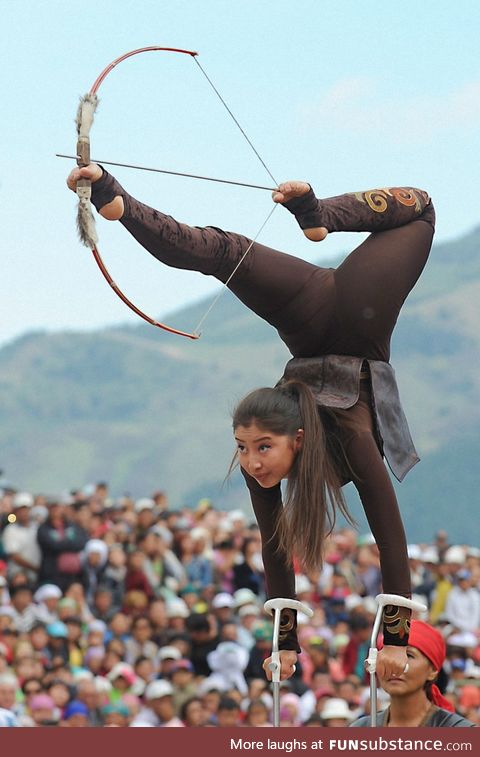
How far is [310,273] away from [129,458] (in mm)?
81409

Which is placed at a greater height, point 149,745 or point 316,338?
point 316,338

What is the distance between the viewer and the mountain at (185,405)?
3332 inches

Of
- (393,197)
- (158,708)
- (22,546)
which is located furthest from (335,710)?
(393,197)

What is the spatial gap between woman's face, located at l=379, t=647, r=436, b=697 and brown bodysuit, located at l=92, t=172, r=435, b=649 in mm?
415

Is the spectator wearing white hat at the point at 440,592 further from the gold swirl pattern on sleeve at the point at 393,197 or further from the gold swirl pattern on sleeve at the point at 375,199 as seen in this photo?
the gold swirl pattern on sleeve at the point at 375,199

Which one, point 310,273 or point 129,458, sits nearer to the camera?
point 310,273

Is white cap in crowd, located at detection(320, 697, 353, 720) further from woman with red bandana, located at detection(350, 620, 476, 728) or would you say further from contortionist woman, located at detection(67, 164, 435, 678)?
contortionist woman, located at detection(67, 164, 435, 678)

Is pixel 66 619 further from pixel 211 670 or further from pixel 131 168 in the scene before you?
pixel 131 168

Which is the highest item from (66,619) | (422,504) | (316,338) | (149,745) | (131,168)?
(422,504)

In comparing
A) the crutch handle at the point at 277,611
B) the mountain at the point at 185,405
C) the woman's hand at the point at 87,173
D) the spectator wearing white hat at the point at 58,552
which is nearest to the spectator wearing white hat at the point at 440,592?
the spectator wearing white hat at the point at 58,552

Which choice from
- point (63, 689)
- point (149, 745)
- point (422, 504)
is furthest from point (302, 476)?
point (422, 504)

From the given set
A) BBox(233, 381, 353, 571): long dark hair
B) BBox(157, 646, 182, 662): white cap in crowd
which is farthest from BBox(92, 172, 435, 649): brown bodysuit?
BBox(157, 646, 182, 662): white cap in crowd

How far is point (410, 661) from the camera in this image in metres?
5.23

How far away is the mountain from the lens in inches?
3332
